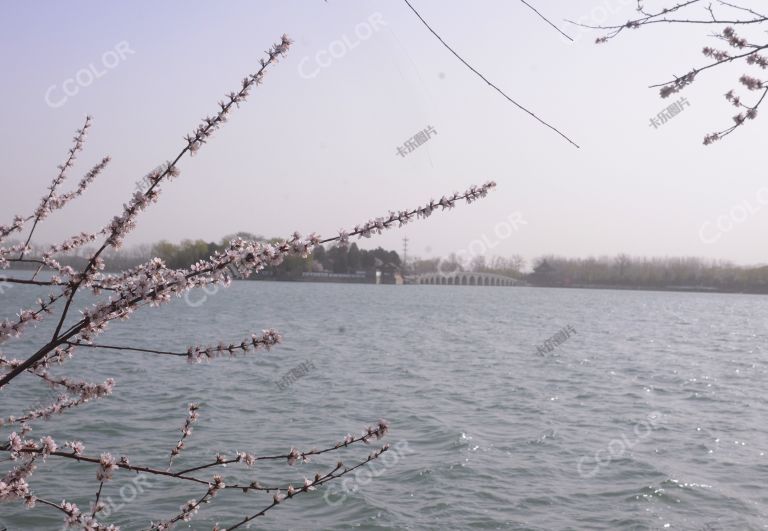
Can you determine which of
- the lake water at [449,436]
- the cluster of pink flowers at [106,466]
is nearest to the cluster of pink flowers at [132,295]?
the cluster of pink flowers at [106,466]

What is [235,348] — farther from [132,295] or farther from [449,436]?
[449,436]

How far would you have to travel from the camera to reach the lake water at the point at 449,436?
10938 mm

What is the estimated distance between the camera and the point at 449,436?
51.3 feet

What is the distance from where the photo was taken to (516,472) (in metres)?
13.0


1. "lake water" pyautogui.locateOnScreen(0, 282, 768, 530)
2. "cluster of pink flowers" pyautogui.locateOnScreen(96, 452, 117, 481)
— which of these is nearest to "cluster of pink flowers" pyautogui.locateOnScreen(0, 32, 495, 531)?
"cluster of pink flowers" pyautogui.locateOnScreen(96, 452, 117, 481)

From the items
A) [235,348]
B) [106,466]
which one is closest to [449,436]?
[235,348]

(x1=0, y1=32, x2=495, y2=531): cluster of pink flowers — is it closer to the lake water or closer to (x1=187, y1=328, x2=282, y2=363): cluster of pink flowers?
(x1=187, y1=328, x2=282, y2=363): cluster of pink flowers

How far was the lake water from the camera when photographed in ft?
35.9

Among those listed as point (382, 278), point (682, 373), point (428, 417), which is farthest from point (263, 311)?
point (382, 278)

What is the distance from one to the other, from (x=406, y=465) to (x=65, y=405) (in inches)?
400

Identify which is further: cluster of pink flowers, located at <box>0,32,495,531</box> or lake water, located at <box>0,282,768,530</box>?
lake water, located at <box>0,282,768,530</box>

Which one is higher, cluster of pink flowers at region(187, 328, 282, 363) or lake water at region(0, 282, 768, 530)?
cluster of pink flowers at region(187, 328, 282, 363)

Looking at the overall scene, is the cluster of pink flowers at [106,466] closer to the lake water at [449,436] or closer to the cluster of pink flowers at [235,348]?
the cluster of pink flowers at [235,348]

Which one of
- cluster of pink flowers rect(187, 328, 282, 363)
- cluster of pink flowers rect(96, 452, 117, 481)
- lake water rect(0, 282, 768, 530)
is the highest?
cluster of pink flowers rect(187, 328, 282, 363)
